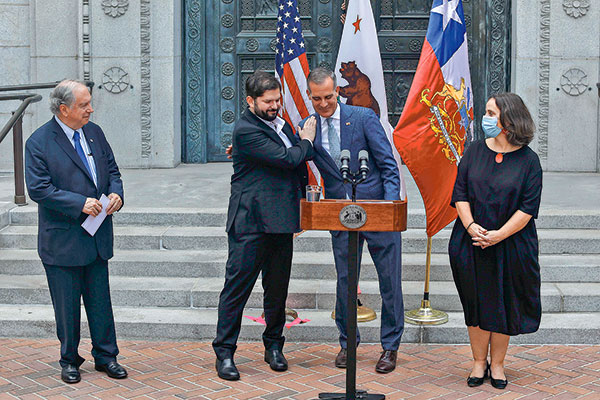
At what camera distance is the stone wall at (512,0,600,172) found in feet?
35.8

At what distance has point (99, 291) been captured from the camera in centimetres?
614

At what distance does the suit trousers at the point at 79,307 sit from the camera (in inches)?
237

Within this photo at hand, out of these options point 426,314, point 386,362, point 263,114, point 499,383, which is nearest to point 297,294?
point 426,314

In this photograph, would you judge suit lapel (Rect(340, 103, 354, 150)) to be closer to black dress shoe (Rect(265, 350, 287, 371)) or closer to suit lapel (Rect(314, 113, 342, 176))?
suit lapel (Rect(314, 113, 342, 176))

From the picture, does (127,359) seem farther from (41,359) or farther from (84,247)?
(84,247)

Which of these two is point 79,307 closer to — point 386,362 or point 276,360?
point 276,360

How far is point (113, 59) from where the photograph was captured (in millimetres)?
11219

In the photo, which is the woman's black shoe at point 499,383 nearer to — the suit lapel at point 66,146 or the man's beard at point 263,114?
the man's beard at point 263,114

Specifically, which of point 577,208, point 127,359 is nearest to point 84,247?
point 127,359

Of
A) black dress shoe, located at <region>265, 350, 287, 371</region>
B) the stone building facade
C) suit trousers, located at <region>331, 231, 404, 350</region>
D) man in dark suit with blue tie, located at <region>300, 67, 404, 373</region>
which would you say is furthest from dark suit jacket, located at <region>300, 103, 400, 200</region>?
the stone building facade

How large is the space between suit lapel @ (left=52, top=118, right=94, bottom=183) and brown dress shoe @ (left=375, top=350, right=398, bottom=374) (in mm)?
2289

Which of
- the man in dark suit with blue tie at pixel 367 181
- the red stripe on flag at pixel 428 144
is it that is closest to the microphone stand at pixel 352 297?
the man in dark suit with blue tie at pixel 367 181

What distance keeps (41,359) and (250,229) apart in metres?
1.79

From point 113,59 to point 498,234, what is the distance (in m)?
6.76
